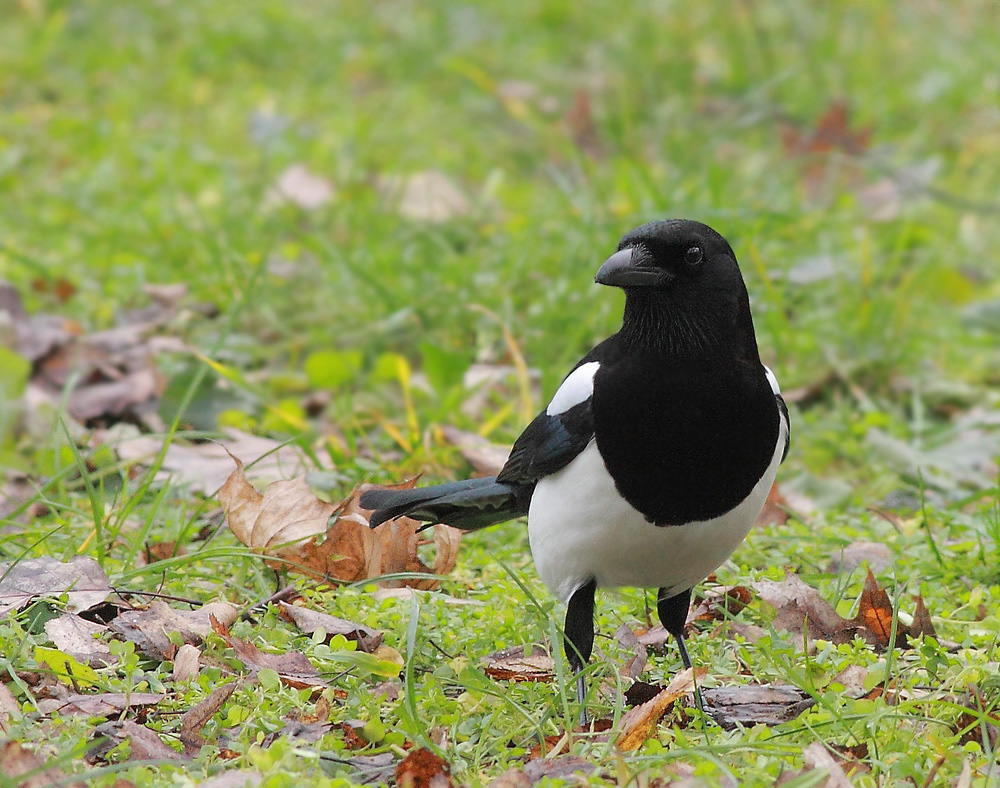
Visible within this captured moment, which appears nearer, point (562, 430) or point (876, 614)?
point (562, 430)

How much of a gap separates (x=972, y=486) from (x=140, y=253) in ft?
11.2

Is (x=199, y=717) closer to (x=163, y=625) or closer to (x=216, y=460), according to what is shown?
(x=163, y=625)

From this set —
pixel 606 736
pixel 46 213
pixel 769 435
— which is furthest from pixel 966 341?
pixel 46 213

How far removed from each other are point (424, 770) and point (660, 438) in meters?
0.77

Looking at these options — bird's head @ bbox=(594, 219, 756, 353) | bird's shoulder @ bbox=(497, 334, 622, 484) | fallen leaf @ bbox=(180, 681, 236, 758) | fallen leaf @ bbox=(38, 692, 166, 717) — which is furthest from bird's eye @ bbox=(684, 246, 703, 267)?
fallen leaf @ bbox=(38, 692, 166, 717)

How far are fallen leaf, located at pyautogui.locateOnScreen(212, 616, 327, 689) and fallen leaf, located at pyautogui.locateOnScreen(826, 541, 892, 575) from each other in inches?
55.5

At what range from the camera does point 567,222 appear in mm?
5375

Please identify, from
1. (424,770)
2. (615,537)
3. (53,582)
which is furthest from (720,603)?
(53,582)

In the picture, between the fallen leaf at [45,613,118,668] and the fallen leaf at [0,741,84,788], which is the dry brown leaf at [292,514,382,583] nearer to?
the fallen leaf at [45,613,118,668]

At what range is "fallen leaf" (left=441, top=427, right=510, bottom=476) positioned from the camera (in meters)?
3.89

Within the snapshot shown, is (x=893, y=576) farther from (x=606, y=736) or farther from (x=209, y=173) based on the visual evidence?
(x=209, y=173)

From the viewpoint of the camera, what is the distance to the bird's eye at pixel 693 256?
8.78 ft

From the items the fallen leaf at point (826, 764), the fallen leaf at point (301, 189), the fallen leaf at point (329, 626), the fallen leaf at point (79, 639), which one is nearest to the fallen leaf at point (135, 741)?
the fallen leaf at point (79, 639)

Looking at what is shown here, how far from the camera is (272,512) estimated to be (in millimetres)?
3150
